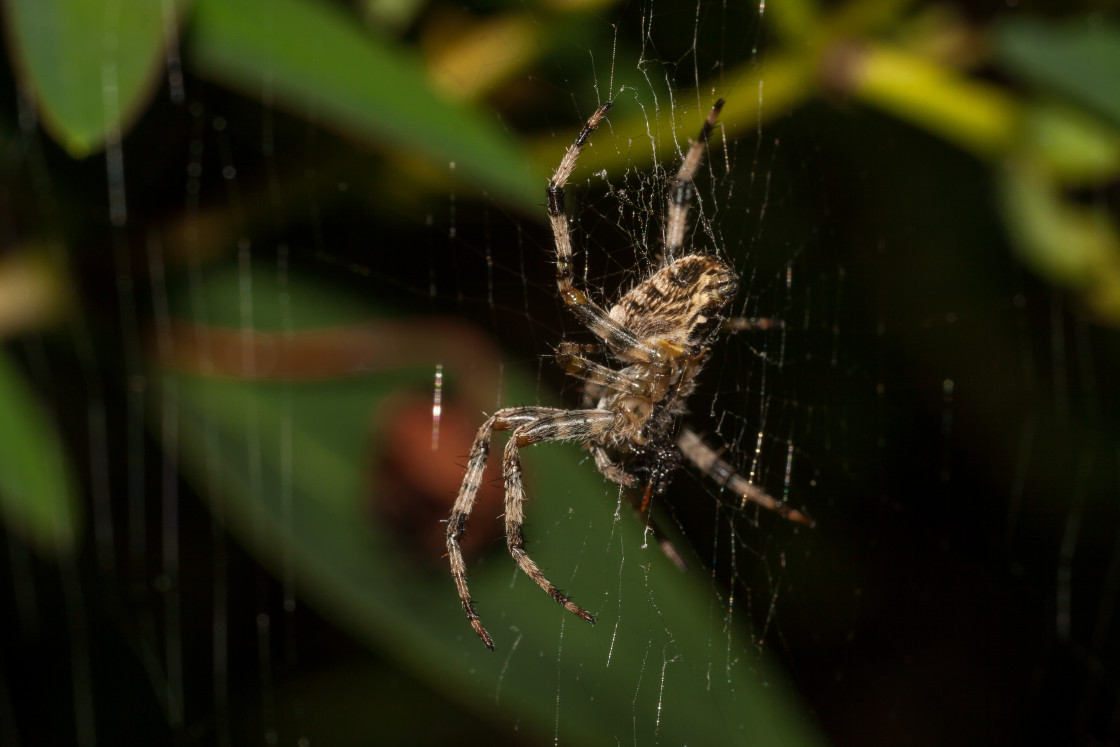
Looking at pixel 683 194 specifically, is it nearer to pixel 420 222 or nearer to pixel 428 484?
pixel 420 222

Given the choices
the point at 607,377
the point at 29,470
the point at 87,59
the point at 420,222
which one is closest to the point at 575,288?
the point at 607,377

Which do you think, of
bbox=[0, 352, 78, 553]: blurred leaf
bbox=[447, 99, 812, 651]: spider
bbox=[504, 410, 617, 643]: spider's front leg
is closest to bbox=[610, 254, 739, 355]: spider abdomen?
bbox=[447, 99, 812, 651]: spider

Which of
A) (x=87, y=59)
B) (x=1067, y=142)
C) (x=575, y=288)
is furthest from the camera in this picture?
(x=1067, y=142)

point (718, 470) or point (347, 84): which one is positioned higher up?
point (347, 84)

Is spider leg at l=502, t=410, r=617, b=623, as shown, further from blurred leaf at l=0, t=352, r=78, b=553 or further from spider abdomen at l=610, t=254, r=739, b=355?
blurred leaf at l=0, t=352, r=78, b=553

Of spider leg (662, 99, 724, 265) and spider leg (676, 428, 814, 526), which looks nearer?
spider leg (662, 99, 724, 265)

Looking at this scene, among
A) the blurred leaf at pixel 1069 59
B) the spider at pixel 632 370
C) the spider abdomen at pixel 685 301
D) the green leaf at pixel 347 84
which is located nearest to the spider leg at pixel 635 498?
the spider at pixel 632 370

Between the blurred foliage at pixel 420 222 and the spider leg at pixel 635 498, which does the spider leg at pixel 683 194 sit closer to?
the blurred foliage at pixel 420 222
